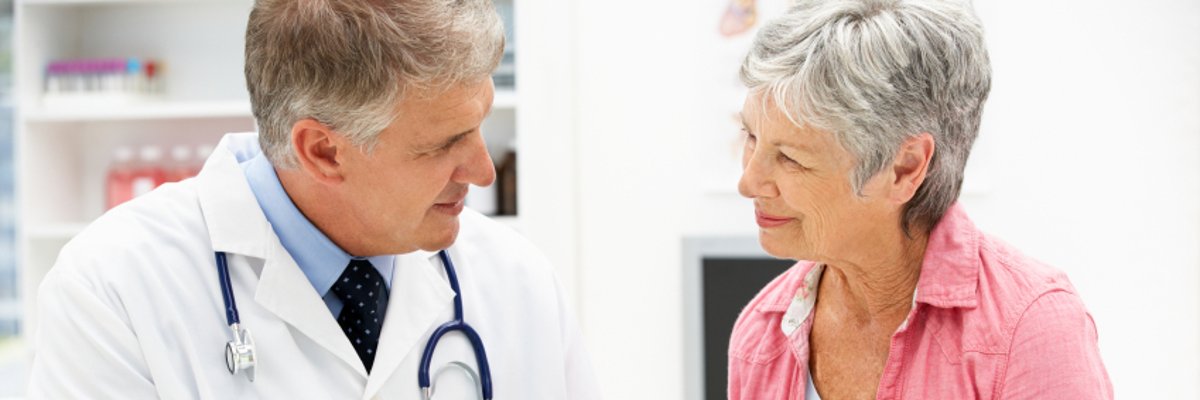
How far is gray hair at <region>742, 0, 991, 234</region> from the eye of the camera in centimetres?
118

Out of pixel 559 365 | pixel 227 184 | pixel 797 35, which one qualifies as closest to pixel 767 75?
pixel 797 35

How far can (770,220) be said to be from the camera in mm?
1327

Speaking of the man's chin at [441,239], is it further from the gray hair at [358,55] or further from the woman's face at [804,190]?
the woman's face at [804,190]

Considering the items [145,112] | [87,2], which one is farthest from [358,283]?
[87,2]

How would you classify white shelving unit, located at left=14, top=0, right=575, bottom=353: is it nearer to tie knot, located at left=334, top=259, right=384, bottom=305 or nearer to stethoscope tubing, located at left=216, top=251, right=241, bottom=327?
tie knot, located at left=334, top=259, right=384, bottom=305

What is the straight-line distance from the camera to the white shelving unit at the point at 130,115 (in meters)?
2.70

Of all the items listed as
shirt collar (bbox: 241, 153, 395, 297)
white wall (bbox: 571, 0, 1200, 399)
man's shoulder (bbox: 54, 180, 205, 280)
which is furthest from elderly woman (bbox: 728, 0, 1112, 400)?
white wall (bbox: 571, 0, 1200, 399)

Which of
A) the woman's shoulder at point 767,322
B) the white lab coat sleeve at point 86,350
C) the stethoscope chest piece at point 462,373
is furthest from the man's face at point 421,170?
the woman's shoulder at point 767,322

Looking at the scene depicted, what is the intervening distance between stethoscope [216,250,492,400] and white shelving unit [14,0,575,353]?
128cm

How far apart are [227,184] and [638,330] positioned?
1557 millimetres

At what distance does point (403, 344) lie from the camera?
132 cm

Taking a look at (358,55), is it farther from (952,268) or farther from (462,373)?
(952,268)

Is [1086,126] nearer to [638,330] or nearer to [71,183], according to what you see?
[638,330]

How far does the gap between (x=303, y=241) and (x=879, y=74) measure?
65 cm
